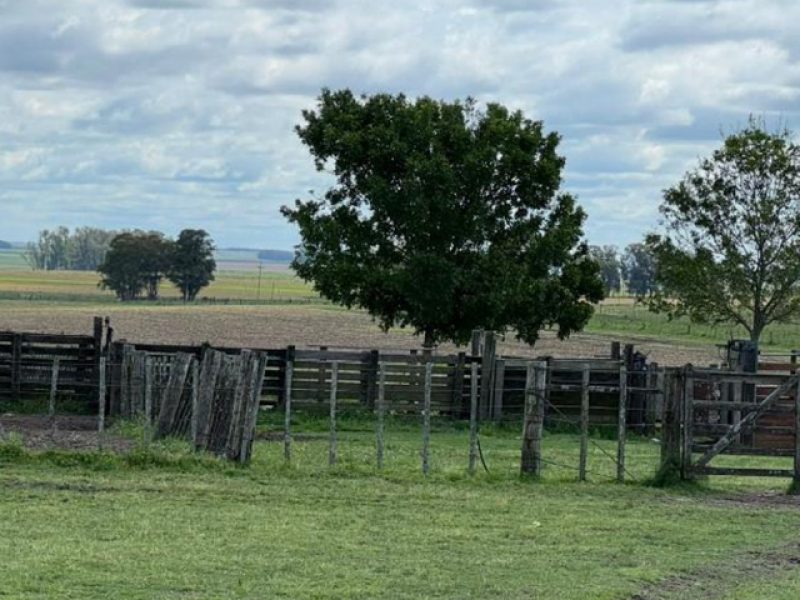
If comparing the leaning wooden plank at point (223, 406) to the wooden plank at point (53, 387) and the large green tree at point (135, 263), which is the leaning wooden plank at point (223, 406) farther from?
the large green tree at point (135, 263)

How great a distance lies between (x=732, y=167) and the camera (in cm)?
4488

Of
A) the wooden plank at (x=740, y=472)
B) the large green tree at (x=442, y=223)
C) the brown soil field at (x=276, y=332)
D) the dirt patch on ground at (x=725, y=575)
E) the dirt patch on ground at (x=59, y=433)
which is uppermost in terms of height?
the large green tree at (x=442, y=223)

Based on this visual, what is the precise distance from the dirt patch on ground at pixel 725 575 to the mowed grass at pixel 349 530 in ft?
0.27

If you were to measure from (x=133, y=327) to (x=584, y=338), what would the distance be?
24598 millimetres

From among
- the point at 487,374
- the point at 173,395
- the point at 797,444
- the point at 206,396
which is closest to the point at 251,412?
the point at 206,396

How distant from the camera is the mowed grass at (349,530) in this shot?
44.2ft

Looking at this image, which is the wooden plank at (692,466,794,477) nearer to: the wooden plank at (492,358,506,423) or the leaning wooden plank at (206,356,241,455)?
the leaning wooden plank at (206,356,241,455)

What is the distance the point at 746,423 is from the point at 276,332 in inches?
2644

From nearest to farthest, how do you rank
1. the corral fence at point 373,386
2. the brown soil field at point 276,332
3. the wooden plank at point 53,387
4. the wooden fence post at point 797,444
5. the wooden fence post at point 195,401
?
the wooden fence post at point 797,444 < the wooden fence post at point 195,401 < the wooden plank at point 53,387 < the corral fence at point 373,386 < the brown soil field at point 276,332

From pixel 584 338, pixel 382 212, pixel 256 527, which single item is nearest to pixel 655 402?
pixel 382 212

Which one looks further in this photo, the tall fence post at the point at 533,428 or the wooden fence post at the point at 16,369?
the wooden fence post at the point at 16,369

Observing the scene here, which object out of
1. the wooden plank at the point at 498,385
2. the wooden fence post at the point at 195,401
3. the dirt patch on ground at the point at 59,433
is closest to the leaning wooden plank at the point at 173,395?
the dirt patch on ground at the point at 59,433

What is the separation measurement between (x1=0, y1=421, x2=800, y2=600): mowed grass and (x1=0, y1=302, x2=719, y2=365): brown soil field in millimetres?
32818

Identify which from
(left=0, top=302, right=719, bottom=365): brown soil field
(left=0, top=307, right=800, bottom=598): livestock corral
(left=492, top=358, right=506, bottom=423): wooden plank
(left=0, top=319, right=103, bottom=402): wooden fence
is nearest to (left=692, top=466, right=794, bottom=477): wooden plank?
(left=0, top=307, right=800, bottom=598): livestock corral
